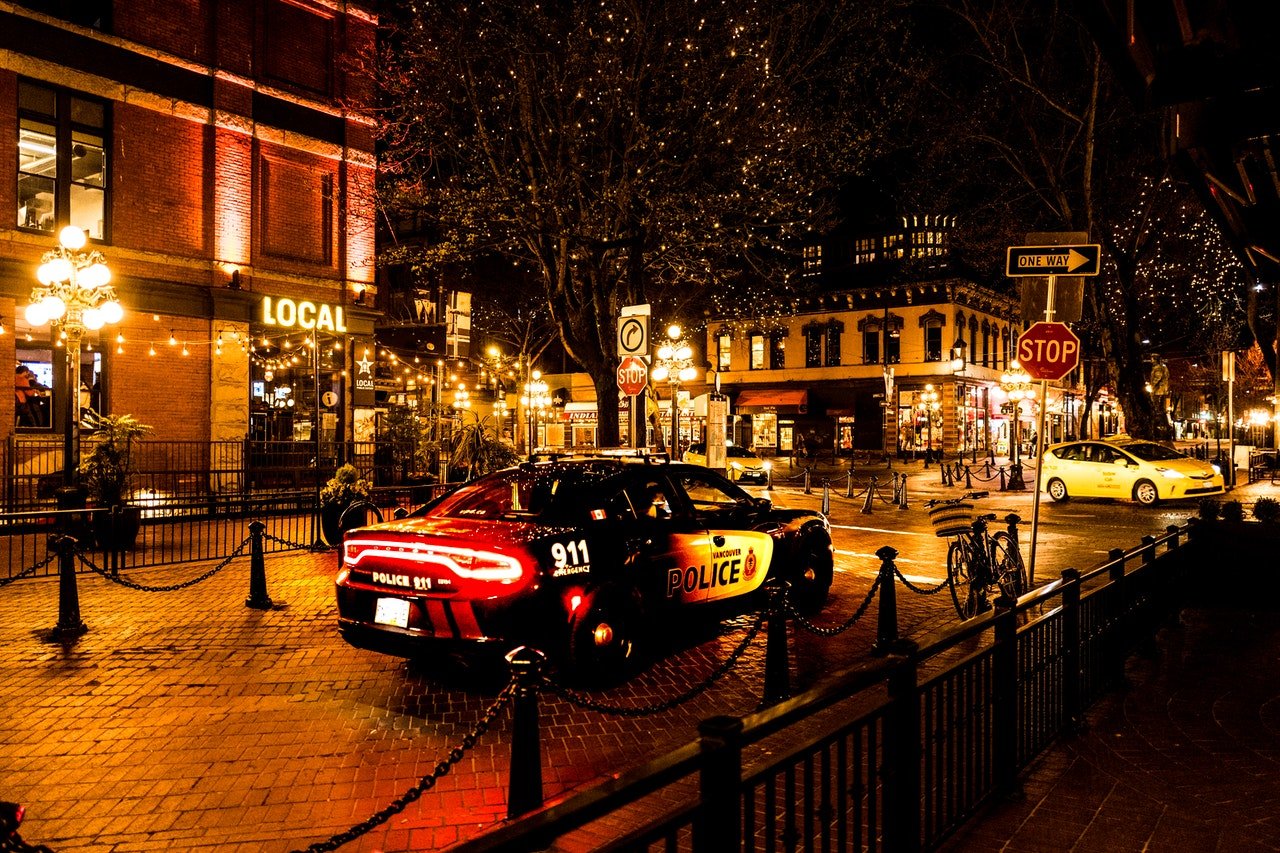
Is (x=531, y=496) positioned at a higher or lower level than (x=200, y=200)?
lower

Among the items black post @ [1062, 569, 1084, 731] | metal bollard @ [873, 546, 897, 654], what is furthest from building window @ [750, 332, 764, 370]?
black post @ [1062, 569, 1084, 731]

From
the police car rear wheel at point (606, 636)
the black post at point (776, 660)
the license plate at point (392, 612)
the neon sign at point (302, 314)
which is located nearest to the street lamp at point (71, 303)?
the neon sign at point (302, 314)

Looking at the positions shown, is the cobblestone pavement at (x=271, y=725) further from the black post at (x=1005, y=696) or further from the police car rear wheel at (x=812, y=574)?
the black post at (x=1005, y=696)

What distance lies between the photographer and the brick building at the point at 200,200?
16.7m

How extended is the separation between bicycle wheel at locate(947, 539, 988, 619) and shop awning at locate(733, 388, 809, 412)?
3997 cm

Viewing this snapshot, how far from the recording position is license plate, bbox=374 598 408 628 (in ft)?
19.1

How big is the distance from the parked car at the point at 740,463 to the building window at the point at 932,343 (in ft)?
69.7

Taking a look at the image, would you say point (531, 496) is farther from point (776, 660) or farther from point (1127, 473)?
point (1127, 473)

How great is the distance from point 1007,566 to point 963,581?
1.80 ft

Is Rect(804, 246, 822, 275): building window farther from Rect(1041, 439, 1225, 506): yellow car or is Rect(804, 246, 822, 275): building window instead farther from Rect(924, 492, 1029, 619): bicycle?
Rect(924, 492, 1029, 619): bicycle

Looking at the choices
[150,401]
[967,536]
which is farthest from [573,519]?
[150,401]

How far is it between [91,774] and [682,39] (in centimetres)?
1318

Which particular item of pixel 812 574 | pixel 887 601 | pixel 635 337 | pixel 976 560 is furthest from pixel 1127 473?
pixel 887 601

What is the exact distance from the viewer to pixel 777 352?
169 feet
